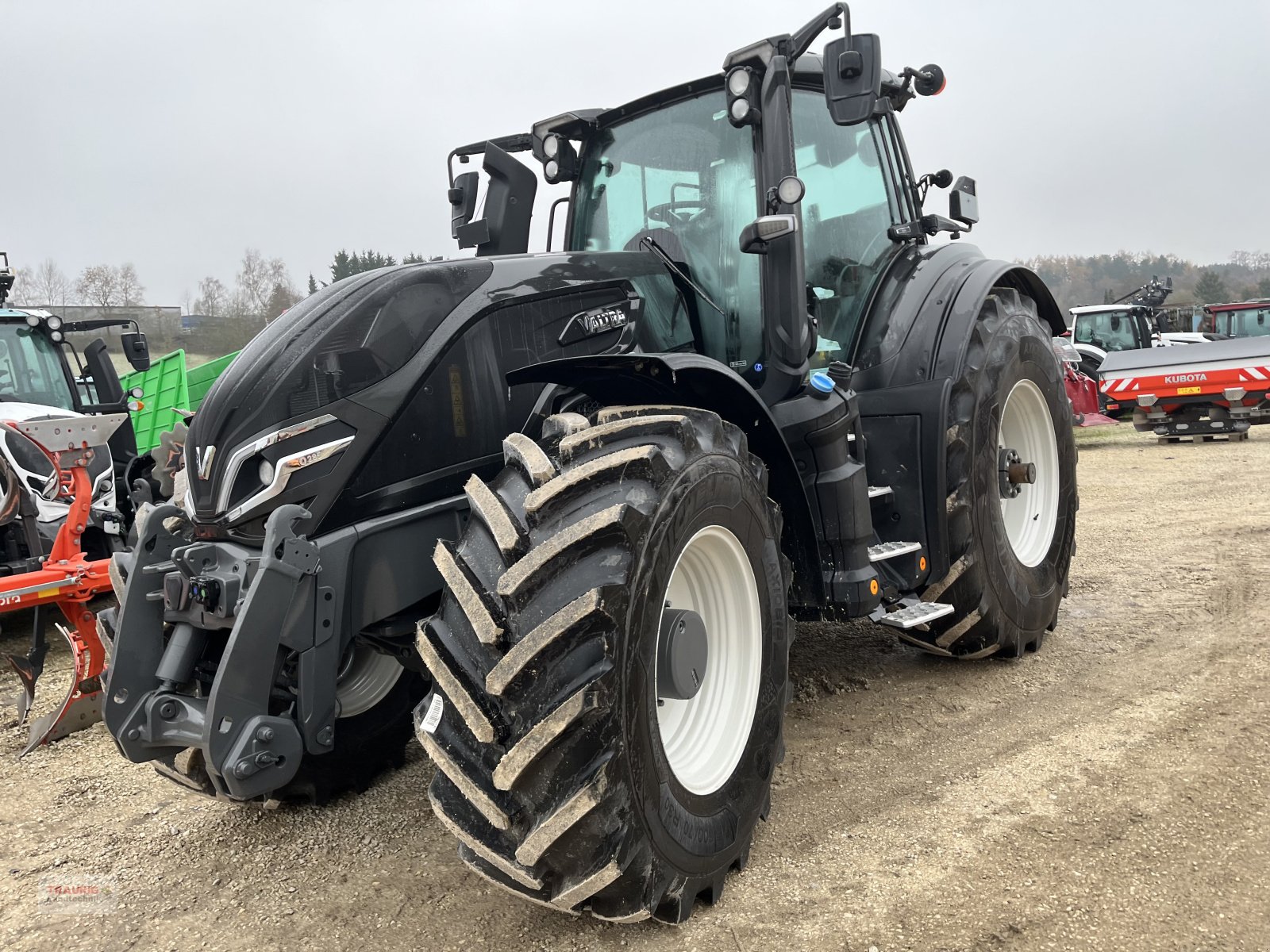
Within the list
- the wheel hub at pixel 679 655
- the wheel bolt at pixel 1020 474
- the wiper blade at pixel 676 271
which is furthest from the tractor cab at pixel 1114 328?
the wheel hub at pixel 679 655

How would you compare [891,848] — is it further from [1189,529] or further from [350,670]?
[1189,529]

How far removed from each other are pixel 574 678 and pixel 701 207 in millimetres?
2094

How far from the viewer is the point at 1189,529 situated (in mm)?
6883

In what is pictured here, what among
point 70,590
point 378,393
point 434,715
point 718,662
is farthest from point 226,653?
point 70,590

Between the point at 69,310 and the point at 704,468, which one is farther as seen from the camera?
the point at 69,310

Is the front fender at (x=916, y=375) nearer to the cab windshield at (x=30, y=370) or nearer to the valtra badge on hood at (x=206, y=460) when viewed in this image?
the valtra badge on hood at (x=206, y=460)

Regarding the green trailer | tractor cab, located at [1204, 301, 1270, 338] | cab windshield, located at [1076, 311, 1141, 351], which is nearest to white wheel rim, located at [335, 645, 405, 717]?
the green trailer

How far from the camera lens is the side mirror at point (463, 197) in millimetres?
3979

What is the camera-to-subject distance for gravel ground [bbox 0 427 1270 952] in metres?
2.29

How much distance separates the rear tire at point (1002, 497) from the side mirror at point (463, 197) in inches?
82.8

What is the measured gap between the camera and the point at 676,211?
11.7 ft

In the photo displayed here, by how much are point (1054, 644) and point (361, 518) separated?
133 inches

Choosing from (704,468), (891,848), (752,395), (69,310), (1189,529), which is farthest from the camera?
(69,310)

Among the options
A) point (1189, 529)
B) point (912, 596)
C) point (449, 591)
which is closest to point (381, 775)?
point (449, 591)
